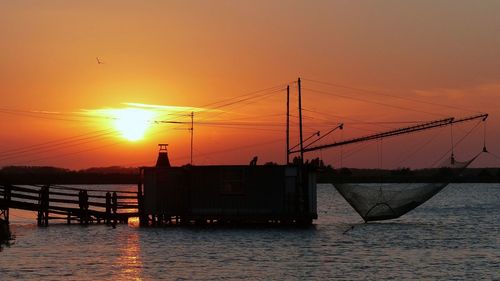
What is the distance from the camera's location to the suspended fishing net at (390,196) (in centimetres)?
5325

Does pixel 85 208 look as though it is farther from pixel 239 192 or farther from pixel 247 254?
pixel 247 254

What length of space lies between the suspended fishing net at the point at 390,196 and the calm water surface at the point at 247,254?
150cm

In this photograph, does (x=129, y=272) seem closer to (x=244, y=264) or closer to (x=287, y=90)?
(x=244, y=264)

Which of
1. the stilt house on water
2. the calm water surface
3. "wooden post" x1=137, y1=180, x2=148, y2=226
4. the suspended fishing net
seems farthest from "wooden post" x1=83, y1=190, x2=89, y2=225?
the suspended fishing net

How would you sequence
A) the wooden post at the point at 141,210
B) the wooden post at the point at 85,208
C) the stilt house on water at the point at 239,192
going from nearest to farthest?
the stilt house on water at the point at 239,192 < the wooden post at the point at 141,210 < the wooden post at the point at 85,208

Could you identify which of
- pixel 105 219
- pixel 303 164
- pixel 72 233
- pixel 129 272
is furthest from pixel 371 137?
pixel 129 272

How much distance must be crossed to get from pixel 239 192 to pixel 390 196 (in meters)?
9.82

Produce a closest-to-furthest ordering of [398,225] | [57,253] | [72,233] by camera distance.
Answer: [57,253]
[72,233]
[398,225]

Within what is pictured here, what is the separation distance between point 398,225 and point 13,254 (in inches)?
1327

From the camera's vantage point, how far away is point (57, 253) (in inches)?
1609

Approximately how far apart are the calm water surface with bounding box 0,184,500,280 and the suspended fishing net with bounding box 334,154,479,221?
150 centimetres

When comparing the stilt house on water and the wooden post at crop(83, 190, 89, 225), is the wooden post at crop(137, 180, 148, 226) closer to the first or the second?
the stilt house on water

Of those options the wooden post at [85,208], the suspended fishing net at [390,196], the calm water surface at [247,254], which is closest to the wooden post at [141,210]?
the calm water surface at [247,254]

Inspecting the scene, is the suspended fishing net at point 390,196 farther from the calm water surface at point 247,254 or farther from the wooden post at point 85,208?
the wooden post at point 85,208
